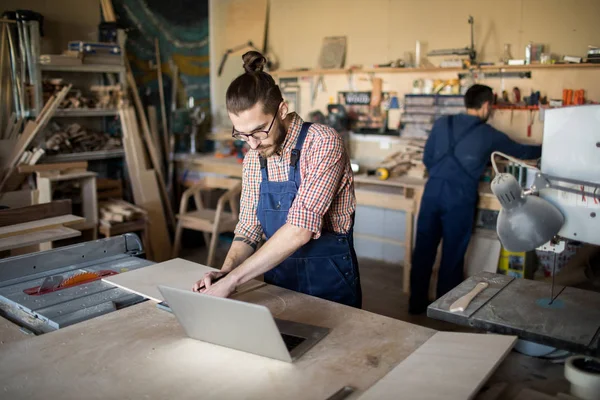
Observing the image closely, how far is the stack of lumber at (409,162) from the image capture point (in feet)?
15.4

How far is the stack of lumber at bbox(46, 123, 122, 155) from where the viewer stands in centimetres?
482

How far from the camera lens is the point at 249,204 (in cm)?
227

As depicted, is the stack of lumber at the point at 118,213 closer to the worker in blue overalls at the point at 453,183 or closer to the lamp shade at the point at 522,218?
the worker in blue overalls at the point at 453,183

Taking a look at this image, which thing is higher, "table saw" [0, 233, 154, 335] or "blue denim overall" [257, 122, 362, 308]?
"blue denim overall" [257, 122, 362, 308]

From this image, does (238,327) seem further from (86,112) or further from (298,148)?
(86,112)

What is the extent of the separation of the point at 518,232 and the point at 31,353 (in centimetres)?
140

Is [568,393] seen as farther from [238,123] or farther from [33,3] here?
[33,3]

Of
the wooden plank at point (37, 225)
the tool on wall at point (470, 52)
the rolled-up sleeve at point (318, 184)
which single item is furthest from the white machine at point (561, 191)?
the tool on wall at point (470, 52)

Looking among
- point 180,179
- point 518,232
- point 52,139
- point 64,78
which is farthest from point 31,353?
point 180,179

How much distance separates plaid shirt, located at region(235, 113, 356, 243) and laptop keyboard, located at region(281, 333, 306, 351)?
0.38 metres

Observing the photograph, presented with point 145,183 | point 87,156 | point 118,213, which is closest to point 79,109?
point 87,156

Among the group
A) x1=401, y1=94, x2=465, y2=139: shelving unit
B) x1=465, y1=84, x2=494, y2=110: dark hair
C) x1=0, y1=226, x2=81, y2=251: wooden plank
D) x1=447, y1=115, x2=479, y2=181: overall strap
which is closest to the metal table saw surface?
x1=0, y1=226, x2=81, y2=251: wooden plank

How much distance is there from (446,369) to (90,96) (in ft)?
15.5

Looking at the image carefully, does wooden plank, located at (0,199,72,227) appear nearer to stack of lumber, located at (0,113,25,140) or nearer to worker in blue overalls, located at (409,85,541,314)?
stack of lumber, located at (0,113,25,140)
